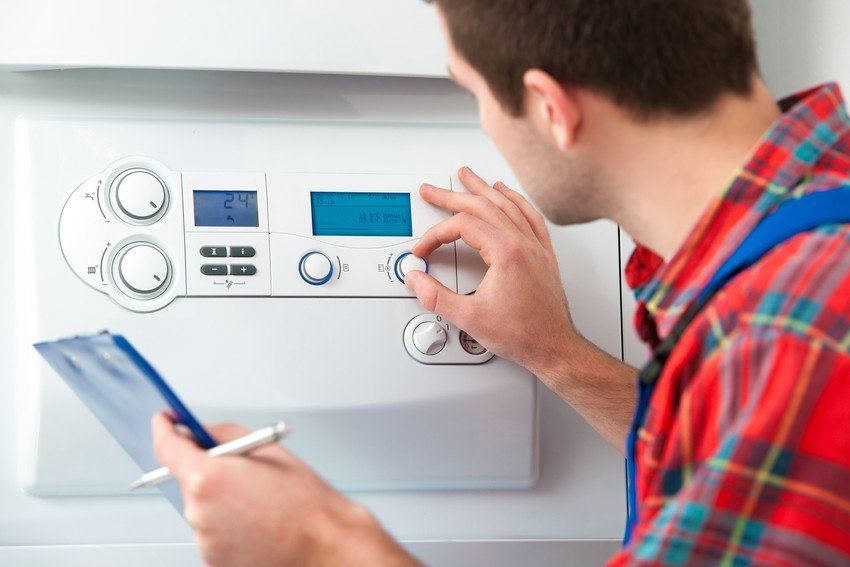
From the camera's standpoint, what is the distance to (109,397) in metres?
0.80

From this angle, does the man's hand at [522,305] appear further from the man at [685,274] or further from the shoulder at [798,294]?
the shoulder at [798,294]

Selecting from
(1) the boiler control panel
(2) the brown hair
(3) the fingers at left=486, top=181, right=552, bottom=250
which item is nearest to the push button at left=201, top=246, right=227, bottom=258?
(1) the boiler control panel

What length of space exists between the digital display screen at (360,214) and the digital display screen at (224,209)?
0.21 ft

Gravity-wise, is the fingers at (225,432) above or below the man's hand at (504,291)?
below

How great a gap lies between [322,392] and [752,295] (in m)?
0.51

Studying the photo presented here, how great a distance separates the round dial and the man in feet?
0.70

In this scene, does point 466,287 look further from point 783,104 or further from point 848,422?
point 848,422

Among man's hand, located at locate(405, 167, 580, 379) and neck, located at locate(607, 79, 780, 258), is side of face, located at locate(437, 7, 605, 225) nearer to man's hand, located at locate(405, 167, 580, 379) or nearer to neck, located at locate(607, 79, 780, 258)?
neck, located at locate(607, 79, 780, 258)

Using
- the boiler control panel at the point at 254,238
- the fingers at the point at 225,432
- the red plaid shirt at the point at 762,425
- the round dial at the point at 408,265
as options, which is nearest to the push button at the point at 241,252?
the boiler control panel at the point at 254,238

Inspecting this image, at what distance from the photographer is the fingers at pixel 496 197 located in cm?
101

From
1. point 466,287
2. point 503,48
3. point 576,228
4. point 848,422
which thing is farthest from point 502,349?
point 848,422

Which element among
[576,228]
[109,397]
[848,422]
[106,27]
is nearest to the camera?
[848,422]

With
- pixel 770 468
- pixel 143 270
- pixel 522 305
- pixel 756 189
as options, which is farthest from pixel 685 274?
pixel 143 270

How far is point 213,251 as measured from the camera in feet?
3.23
